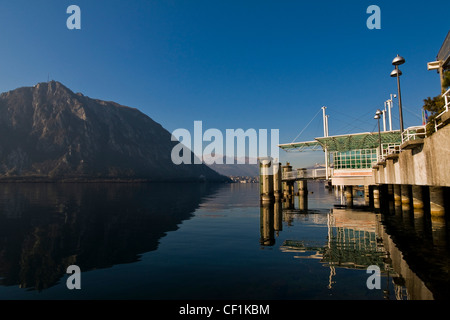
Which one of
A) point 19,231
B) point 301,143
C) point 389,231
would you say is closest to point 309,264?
point 389,231

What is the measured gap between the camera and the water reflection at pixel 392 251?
8.46 m

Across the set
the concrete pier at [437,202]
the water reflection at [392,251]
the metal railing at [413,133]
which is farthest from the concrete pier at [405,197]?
the metal railing at [413,133]

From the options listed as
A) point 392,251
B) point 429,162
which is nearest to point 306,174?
point 429,162

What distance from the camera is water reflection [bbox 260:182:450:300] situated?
333 inches

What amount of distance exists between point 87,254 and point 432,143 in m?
17.8

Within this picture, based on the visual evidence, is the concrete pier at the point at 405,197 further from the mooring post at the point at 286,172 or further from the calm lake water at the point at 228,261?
the mooring post at the point at 286,172

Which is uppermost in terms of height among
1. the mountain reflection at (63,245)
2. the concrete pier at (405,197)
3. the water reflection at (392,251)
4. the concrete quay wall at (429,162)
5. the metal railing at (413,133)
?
the metal railing at (413,133)

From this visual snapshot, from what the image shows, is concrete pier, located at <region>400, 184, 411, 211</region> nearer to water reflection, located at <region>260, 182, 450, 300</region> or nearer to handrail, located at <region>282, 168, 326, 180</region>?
water reflection, located at <region>260, 182, 450, 300</region>

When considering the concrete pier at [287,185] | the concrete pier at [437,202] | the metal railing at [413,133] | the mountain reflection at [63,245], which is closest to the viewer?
the mountain reflection at [63,245]

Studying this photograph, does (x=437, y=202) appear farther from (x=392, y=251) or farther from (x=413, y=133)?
(x=392, y=251)

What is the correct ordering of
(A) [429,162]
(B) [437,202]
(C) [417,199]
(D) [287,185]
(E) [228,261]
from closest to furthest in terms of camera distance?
(E) [228,261]
(A) [429,162]
(B) [437,202]
(C) [417,199]
(D) [287,185]

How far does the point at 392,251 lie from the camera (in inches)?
508

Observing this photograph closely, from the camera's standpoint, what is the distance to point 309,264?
1116 cm
